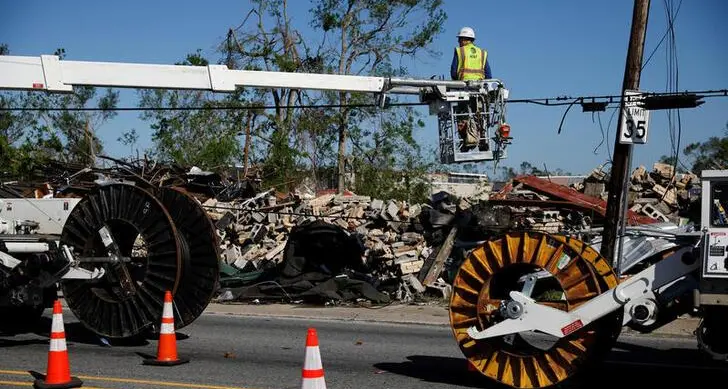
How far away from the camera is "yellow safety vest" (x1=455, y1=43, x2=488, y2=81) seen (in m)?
12.6

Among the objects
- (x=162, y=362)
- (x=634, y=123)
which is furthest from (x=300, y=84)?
(x=634, y=123)

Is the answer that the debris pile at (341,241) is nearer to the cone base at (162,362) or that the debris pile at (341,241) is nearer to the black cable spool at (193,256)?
the black cable spool at (193,256)

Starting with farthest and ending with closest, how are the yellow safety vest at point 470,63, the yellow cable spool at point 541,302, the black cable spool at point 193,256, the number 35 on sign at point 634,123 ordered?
1. the number 35 on sign at point 634,123
2. the yellow safety vest at point 470,63
3. the black cable spool at point 193,256
4. the yellow cable spool at point 541,302

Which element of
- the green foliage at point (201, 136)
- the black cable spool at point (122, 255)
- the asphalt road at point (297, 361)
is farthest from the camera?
the green foliage at point (201, 136)

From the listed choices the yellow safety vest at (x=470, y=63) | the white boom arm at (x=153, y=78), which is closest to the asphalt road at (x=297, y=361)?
the white boom arm at (x=153, y=78)

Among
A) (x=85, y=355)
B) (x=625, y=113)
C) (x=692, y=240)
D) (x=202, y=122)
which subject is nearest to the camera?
(x=692, y=240)

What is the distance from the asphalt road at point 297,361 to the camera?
9148 millimetres

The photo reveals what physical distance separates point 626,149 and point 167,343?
25.2ft

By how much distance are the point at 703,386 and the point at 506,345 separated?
209 centimetres

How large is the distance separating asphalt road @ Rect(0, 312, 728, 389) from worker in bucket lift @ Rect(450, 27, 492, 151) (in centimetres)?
280

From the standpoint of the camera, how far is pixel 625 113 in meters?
13.2

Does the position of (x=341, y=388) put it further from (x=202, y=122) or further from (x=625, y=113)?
(x=202, y=122)

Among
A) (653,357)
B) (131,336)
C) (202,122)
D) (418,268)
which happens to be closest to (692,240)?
(653,357)

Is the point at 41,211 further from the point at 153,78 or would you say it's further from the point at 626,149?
the point at 626,149
